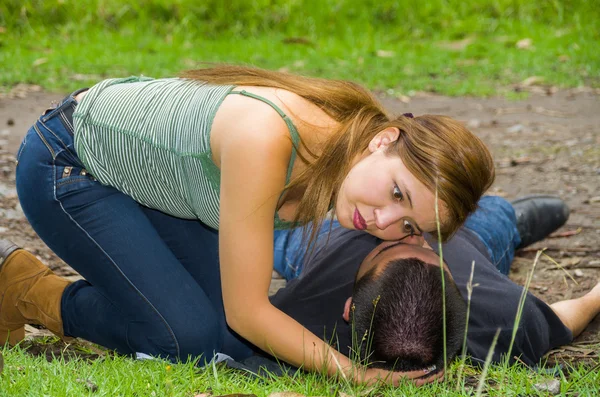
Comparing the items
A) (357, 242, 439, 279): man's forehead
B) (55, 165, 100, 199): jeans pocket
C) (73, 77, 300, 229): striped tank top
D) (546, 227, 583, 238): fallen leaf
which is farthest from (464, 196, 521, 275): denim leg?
(55, 165, 100, 199): jeans pocket

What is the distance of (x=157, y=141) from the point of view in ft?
8.95

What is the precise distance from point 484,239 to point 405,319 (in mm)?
1423

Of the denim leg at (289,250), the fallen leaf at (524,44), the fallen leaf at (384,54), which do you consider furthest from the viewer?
the fallen leaf at (524,44)

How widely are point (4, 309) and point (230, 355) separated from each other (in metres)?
0.90

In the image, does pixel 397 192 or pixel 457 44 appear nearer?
pixel 397 192

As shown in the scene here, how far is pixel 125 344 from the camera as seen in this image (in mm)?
3059

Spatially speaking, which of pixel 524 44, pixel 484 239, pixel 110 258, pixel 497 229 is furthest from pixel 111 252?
pixel 524 44

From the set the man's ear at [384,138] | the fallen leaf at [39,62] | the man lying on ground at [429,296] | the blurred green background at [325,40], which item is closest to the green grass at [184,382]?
the man lying on ground at [429,296]

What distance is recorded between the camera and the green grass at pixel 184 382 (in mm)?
2330

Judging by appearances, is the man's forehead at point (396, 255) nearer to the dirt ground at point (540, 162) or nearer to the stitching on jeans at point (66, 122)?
the dirt ground at point (540, 162)

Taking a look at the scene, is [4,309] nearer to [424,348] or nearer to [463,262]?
[424,348]

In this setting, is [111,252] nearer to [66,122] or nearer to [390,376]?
[66,122]

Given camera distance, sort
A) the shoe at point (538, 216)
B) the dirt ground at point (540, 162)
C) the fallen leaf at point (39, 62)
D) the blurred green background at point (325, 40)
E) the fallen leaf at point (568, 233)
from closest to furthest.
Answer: the dirt ground at point (540, 162), the shoe at point (538, 216), the fallen leaf at point (568, 233), the blurred green background at point (325, 40), the fallen leaf at point (39, 62)

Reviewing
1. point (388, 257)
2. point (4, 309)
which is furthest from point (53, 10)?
point (388, 257)
